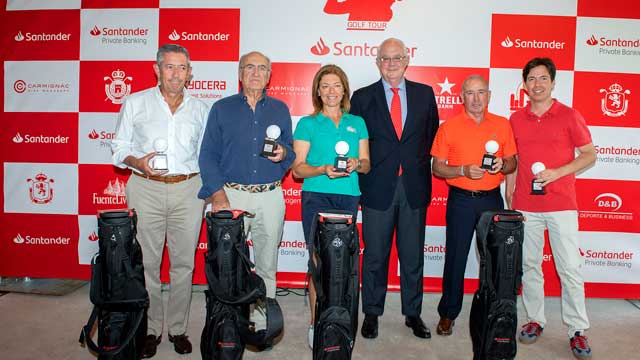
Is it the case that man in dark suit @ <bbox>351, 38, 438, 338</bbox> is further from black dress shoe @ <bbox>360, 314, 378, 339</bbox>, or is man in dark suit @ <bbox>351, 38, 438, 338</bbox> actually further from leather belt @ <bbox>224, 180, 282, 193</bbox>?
leather belt @ <bbox>224, 180, 282, 193</bbox>

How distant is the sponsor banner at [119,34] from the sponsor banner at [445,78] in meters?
2.35

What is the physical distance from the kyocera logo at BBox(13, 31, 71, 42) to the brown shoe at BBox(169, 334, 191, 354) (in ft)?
9.86

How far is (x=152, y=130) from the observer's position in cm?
316

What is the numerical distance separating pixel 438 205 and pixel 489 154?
1.47 m

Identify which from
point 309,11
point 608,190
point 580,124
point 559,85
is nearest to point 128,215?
point 309,11

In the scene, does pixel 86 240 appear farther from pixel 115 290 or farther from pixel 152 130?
pixel 115 290

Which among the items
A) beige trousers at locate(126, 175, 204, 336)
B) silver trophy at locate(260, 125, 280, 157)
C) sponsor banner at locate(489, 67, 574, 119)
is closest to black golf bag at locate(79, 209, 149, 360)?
beige trousers at locate(126, 175, 204, 336)

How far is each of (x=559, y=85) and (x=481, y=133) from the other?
1.49 m

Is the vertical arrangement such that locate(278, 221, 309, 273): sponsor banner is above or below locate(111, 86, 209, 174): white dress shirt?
below

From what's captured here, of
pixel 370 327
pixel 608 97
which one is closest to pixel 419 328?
pixel 370 327

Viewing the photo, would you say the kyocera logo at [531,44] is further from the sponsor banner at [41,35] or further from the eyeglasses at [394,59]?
the sponsor banner at [41,35]

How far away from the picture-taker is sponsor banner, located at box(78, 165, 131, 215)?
181 inches

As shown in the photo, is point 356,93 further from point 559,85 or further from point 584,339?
point 584,339

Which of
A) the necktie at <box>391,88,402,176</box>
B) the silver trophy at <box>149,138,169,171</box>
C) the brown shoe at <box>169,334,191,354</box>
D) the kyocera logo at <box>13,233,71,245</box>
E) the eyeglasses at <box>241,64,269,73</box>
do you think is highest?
the eyeglasses at <box>241,64,269,73</box>
